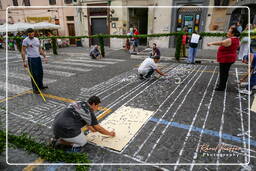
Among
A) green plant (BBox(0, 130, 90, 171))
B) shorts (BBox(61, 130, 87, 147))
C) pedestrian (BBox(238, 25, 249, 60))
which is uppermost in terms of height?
pedestrian (BBox(238, 25, 249, 60))

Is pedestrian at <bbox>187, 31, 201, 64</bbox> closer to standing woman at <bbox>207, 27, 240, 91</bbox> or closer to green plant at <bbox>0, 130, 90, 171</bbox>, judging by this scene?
standing woman at <bbox>207, 27, 240, 91</bbox>

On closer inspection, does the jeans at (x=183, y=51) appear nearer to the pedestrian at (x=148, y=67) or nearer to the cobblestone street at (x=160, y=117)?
the cobblestone street at (x=160, y=117)

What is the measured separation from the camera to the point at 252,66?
5824 millimetres

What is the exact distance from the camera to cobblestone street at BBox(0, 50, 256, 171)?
10.0ft

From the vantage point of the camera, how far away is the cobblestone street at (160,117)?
10.0ft

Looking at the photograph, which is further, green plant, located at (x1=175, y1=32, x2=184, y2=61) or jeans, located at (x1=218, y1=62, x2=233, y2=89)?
green plant, located at (x1=175, y1=32, x2=184, y2=61)

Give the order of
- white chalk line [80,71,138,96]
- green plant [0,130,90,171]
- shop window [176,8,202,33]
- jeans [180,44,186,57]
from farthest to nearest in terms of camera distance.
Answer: shop window [176,8,202,33], jeans [180,44,186,57], white chalk line [80,71,138,96], green plant [0,130,90,171]

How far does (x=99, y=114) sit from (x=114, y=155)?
166cm

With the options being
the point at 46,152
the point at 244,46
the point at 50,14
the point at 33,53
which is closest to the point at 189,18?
the point at 244,46

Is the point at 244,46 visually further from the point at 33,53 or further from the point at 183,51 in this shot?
the point at 33,53

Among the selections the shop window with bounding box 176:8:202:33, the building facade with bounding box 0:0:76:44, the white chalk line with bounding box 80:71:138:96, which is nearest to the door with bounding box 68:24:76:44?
the building facade with bounding box 0:0:76:44

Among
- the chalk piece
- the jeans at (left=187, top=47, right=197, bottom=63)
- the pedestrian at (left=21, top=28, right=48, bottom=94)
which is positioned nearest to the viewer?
the chalk piece

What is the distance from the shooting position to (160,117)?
4453 millimetres

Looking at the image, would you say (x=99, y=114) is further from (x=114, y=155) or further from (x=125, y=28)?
(x=125, y=28)
